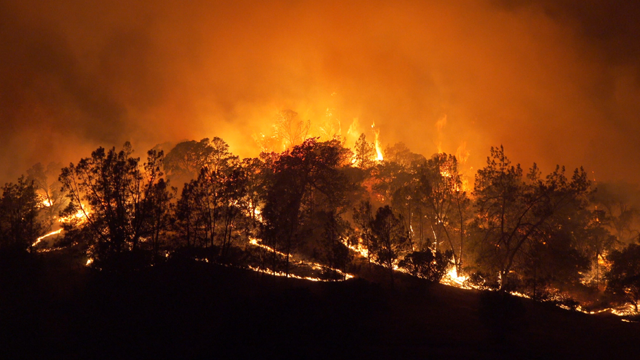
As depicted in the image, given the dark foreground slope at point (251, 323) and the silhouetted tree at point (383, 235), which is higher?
the silhouetted tree at point (383, 235)

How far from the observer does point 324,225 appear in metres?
32.2

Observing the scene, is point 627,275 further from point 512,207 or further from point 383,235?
point 383,235

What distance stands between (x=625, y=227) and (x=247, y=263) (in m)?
58.4

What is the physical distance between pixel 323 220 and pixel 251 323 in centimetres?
1800

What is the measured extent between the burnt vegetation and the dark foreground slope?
4.0 inches

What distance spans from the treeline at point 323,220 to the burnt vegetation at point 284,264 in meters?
0.17

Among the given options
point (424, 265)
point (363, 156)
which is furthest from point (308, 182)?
point (363, 156)

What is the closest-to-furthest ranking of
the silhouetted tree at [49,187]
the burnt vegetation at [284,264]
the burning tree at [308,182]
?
the burnt vegetation at [284,264] → the burning tree at [308,182] → the silhouetted tree at [49,187]

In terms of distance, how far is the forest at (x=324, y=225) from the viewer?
85.1ft

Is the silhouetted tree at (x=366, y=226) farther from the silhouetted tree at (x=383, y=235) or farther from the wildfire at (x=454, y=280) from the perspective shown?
the wildfire at (x=454, y=280)

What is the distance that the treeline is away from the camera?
85.2ft

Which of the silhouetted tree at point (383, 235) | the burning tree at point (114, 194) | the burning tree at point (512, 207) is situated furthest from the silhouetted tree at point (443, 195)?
the burning tree at point (114, 194)

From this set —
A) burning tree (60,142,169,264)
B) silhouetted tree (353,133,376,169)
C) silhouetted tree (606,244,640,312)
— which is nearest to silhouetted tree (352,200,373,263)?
burning tree (60,142,169,264)

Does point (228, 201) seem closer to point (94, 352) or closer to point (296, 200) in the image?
point (296, 200)
